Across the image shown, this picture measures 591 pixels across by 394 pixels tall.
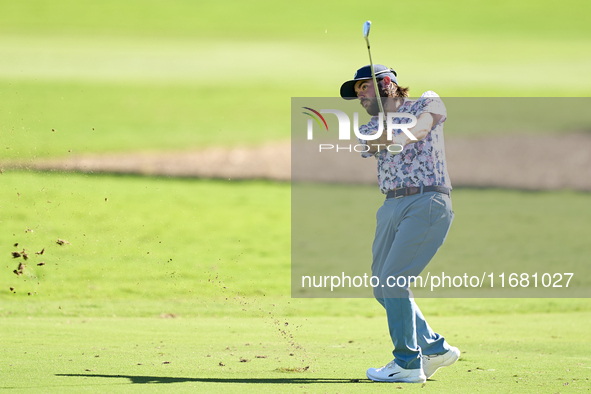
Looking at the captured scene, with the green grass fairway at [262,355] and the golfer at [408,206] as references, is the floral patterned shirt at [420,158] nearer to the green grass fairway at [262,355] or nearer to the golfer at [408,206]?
the golfer at [408,206]

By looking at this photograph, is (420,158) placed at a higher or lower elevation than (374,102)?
lower

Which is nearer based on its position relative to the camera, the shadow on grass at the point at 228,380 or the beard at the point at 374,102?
the shadow on grass at the point at 228,380

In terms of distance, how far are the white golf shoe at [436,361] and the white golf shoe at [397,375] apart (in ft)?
0.71

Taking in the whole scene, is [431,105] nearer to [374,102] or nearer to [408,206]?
[374,102]

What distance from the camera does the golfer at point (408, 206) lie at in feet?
18.3

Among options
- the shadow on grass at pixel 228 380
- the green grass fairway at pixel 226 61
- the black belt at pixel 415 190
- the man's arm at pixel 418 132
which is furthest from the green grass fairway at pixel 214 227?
the man's arm at pixel 418 132

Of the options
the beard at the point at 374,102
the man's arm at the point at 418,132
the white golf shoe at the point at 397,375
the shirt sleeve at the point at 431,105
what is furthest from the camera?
the beard at the point at 374,102

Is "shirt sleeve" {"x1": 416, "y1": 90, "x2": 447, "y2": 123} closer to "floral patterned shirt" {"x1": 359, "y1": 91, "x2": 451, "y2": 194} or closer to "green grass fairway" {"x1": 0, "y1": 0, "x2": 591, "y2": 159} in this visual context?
"floral patterned shirt" {"x1": 359, "y1": 91, "x2": 451, "y2": 194}

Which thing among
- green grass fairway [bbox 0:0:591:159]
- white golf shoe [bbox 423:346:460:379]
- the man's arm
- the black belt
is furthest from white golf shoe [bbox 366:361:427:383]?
green grass fairway [bbox 0:0:591:159]

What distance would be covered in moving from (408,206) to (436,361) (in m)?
1.14

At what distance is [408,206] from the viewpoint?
5.63 metres

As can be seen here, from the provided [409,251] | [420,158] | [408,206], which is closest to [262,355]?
[409,251]

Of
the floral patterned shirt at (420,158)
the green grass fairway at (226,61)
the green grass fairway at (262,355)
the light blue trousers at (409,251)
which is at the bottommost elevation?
the green grass fairway at (262,355)

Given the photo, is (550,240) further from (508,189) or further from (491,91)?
(491,91)
